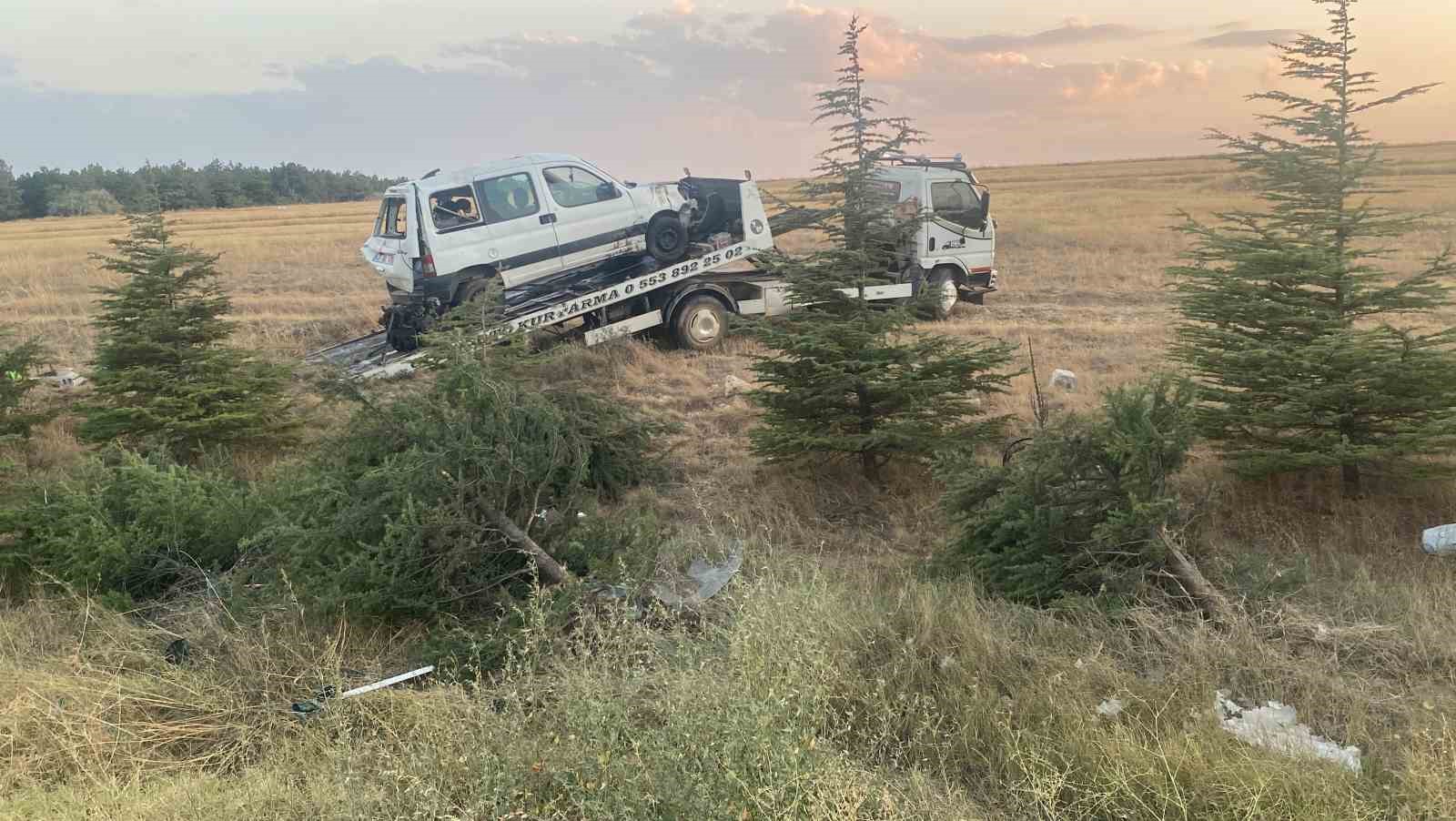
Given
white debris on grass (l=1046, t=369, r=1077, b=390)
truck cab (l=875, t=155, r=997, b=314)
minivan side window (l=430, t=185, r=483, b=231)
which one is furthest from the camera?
truck cab (l=875, t=155, r=997, b=314)

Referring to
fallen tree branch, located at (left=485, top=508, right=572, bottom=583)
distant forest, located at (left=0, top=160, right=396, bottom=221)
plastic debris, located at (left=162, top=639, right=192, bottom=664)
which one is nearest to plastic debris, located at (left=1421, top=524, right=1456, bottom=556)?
fallen tree branch, located at (left=485, top=508, right=572, bottom=583)

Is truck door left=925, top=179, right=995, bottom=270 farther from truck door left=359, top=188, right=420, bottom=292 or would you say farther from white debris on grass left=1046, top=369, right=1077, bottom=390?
truck door left=359, top=188, right=420, bottom=292

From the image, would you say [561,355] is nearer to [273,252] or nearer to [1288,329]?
[1288,329]

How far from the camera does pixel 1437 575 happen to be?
5.25 metres

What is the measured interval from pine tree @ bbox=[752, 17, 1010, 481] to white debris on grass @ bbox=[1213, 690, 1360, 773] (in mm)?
3329

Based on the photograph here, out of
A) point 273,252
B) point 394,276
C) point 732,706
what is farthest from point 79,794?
point 273,252

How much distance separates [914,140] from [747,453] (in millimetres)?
3014

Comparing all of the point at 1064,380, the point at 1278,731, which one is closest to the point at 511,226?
the point at 1064,380

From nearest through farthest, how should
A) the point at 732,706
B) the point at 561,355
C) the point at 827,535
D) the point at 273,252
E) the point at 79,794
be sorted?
the point at 732,706 < the point at 79,794 < the point at 827,535 < the point at 561,355 < the point at 273,252

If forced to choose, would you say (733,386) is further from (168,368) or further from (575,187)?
(168,368)

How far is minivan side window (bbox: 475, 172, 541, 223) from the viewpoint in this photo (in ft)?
38.5

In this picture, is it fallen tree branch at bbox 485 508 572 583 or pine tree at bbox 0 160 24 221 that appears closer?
fallen tree branch at bbox 485 508 572 583

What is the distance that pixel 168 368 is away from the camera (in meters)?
8.44

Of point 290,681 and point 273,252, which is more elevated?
point 273,252
